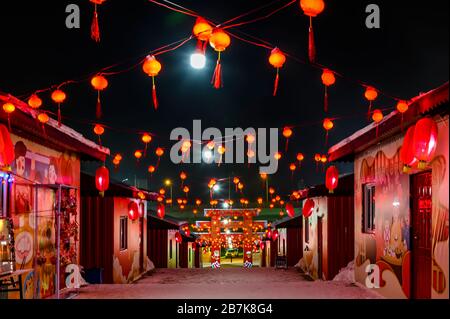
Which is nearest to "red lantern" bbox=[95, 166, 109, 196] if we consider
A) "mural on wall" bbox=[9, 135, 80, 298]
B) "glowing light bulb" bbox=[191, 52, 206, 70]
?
"mural on wall" bbox=[9, 135, 80, 298]

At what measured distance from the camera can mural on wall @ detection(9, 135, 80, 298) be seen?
9.04 metres

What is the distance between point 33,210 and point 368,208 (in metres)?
7.82

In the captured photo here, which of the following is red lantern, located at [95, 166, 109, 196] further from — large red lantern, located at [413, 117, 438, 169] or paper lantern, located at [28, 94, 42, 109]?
large red lantern, located at [413, 117, 438, 169]

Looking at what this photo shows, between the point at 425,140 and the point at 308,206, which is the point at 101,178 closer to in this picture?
the point at 308,206

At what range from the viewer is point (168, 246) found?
2641 centimetres

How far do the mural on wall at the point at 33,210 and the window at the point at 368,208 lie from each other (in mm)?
7494

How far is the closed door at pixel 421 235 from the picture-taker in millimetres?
8102

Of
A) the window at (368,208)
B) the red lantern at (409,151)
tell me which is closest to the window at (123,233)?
the window at (368,208)

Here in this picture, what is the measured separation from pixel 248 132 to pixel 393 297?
23.4ft

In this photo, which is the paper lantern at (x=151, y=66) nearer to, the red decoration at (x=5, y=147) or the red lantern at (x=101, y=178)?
the red decoration at (x=5, y=147)

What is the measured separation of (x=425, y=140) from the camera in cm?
693

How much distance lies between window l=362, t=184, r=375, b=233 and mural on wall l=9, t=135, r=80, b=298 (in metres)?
7.49

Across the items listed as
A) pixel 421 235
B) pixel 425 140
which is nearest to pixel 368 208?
pixel 421 235
